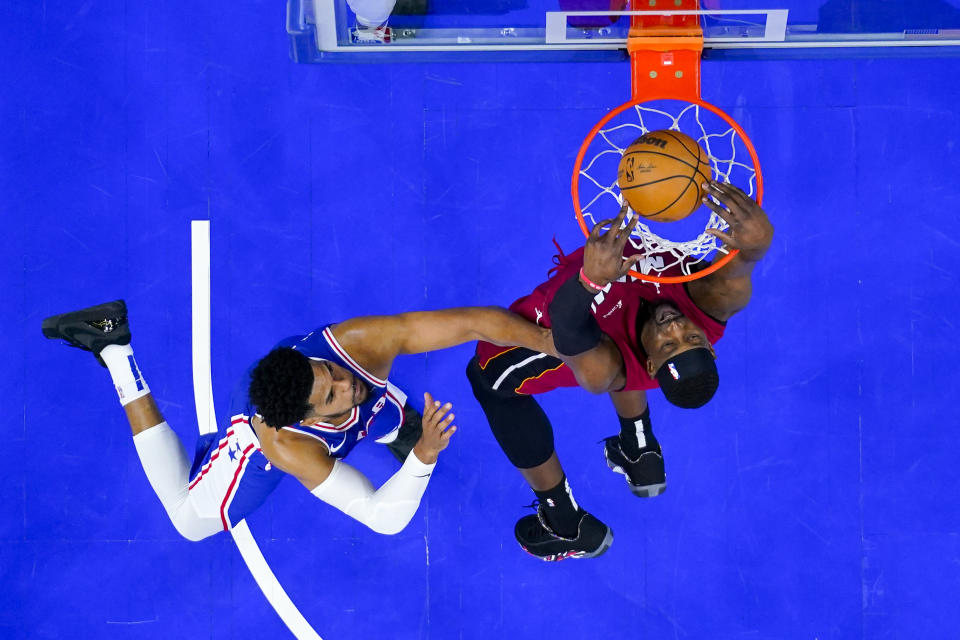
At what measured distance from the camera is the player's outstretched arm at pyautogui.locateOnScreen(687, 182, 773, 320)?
327 centimetres

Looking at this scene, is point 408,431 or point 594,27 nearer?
point 594,27

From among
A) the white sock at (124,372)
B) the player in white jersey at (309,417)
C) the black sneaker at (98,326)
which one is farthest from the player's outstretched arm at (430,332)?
the black sneaker at (98,326)

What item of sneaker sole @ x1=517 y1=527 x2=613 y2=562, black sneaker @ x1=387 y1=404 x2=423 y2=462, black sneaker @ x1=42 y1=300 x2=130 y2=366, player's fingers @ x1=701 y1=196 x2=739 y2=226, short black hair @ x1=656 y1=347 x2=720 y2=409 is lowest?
sneaker sole @ x1=517 y1=527 x2=613 y2=562

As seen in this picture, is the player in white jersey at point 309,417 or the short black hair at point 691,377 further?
the player in white jersey at point 309,417

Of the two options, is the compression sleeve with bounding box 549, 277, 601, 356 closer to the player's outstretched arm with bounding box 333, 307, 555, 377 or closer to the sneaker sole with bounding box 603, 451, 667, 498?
the player's outstretched arm with bounding box 333, 307, 555, 377

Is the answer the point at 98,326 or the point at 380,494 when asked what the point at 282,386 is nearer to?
the point at 380,494

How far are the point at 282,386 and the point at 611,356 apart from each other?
163cm

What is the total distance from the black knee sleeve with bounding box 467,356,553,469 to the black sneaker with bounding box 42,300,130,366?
7.45 ft

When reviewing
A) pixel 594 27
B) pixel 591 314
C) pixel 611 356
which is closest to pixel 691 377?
pixel 611 356

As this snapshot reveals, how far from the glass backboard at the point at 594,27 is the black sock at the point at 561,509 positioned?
2.52 metres

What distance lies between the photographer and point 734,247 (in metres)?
3.41

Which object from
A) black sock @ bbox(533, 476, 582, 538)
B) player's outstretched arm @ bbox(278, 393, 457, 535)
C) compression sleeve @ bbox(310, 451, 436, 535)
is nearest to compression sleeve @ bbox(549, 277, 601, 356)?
player's outstretched arm @ bbox(278, 393, 457, 535)

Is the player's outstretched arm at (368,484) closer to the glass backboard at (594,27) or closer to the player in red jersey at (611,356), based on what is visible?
the player in red jersey at (611,356)

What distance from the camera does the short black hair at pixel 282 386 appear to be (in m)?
3.89
